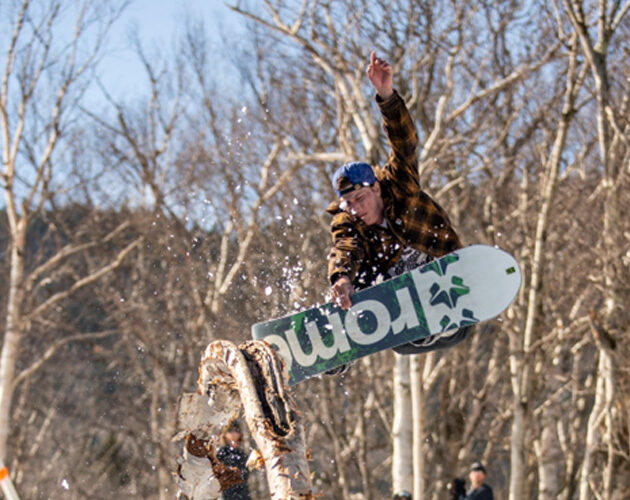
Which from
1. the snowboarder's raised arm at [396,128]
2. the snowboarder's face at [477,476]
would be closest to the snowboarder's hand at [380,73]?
the snowboarder's raised arm at [396,128]

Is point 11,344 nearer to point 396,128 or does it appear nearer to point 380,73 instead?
point 396,128

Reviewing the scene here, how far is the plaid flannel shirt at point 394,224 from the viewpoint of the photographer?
381cm

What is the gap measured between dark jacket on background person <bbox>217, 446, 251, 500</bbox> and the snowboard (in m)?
0.48

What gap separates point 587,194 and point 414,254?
367 inches

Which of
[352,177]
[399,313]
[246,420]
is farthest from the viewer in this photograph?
[399,313]

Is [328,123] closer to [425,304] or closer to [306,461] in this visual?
[425,304]

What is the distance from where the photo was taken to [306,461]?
6.93 ft

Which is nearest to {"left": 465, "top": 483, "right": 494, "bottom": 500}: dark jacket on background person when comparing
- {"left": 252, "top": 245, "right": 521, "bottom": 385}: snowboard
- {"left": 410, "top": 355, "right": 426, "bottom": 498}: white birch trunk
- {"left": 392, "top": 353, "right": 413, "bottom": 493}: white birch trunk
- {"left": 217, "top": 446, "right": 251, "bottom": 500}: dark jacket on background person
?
{"left": 410, "top": 355, "right": 426, "bottom": 498}: white birch trunk

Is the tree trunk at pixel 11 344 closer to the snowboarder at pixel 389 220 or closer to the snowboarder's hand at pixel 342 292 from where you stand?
the snowboarder at pixel 389 220

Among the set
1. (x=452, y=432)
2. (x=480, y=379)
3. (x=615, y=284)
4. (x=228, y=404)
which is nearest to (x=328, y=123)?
(x=452, y=432)

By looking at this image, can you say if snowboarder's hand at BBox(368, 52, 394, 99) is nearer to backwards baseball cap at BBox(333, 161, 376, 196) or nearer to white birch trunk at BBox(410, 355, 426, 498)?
backwards baseball cap at BBox(333, 161, 376, 196)

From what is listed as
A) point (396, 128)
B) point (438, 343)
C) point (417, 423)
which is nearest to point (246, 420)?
point (396, 128)

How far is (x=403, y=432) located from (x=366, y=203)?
5266mm

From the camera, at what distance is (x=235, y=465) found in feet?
11.6
